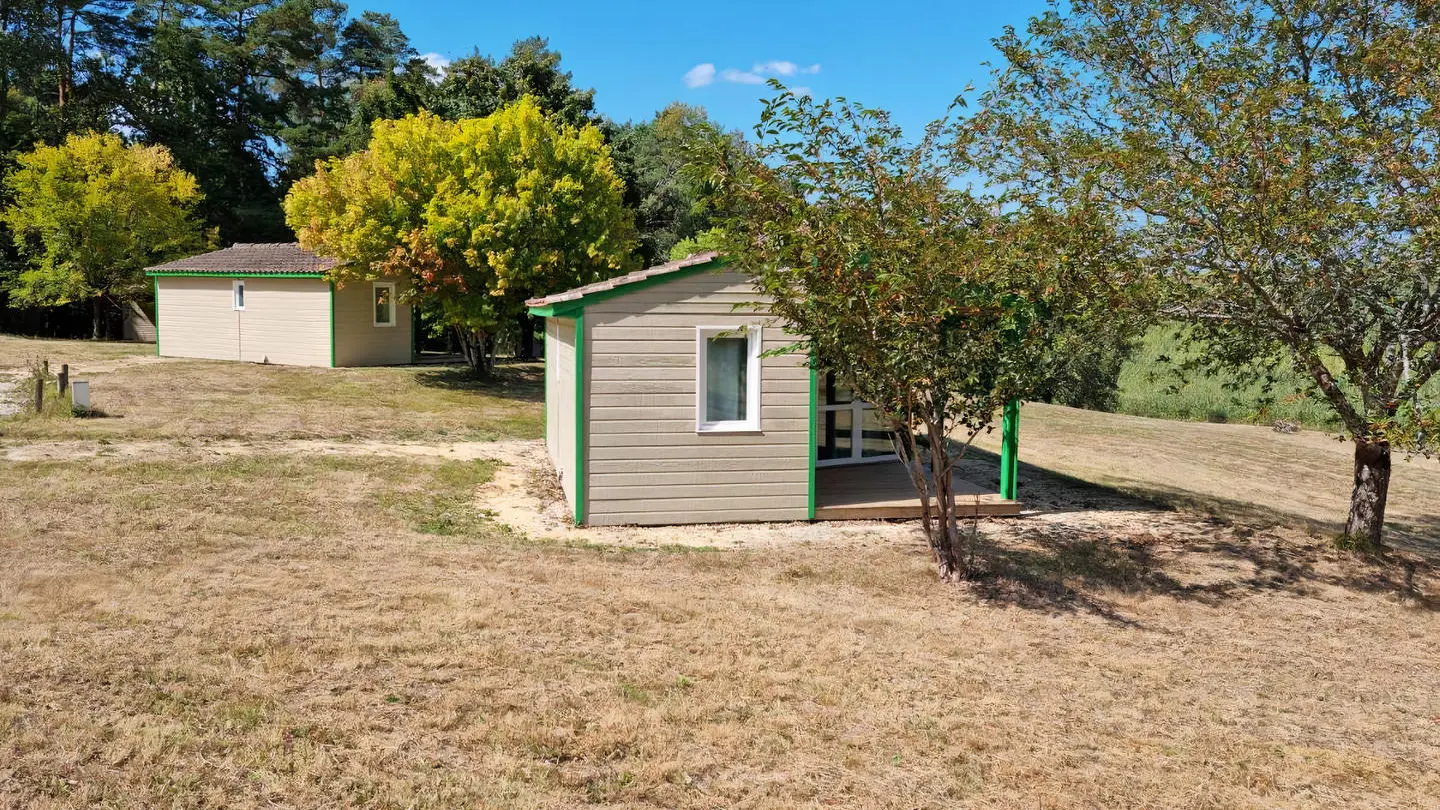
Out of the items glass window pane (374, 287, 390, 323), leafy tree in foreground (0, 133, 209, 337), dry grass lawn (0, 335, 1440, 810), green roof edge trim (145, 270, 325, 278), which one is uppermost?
leafy tree in foreground (0, 133, 209, 337)

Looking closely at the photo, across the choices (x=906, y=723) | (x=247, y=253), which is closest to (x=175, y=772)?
(x=906, y=723)

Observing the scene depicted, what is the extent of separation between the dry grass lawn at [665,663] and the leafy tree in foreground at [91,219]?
73.7 ft

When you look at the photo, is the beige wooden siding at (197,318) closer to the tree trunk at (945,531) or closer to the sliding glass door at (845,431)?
the sliding glass door at (845,431)

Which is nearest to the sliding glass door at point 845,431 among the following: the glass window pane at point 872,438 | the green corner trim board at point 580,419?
the glass window pane at point 872,438

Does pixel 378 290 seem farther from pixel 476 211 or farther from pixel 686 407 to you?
pixel 686 407

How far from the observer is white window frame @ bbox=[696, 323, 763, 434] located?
10070 mm

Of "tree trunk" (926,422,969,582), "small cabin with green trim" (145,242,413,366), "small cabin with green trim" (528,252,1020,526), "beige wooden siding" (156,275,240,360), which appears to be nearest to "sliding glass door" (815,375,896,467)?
"small cabin with green trim" (528,252,1020,526)

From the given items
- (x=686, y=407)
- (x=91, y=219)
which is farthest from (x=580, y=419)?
(x=91, y=219)

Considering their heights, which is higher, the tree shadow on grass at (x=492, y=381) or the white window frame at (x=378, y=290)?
the white window frame at (x=378, y=290)

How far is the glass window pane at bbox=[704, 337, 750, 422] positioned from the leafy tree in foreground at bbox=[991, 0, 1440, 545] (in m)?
3.45

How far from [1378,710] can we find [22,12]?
47456 mm

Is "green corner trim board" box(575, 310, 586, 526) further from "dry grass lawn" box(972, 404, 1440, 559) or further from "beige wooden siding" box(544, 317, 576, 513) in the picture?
"dry grass lawn" box(972, 404, 1440, 559)

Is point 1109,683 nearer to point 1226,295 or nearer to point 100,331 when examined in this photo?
point 1226,295

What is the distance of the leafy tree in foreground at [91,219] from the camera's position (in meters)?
29.6
